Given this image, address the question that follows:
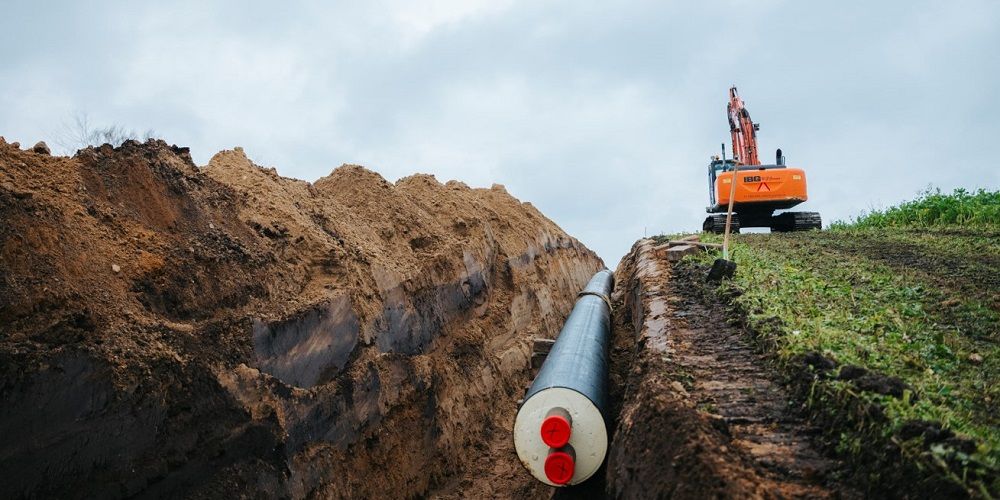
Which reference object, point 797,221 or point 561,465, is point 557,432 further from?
point 797,221

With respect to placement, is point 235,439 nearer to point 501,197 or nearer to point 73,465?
point 73,465

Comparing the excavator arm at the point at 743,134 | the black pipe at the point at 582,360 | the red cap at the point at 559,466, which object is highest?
the excavator arm at the point at 743,134

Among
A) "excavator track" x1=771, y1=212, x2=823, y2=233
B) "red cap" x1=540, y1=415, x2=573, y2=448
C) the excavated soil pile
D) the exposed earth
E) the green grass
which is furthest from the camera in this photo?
"excavator track" x1=771, y1=212, x2=823, y2=233

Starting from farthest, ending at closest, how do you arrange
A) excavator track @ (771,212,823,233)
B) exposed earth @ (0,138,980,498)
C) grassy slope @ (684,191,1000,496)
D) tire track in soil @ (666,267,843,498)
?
1. excavator track @ (771,212,823,233)
2. exposed earth @ (0,138,980,498)
3. tire track in soil @ (666,267,843,498)
4. grassy slope @ (684,191,1000,496)

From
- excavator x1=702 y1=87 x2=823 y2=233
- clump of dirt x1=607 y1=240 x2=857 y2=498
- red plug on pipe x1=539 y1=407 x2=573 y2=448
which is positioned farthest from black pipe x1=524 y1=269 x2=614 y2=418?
excavator x1=702 y1=87 x2=823 y2=233

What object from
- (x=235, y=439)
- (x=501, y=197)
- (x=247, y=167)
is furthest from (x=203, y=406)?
(x=501, y=197)

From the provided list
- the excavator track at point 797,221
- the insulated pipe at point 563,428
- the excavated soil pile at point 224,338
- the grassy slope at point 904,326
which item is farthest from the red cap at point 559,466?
the excavator track at point 797,221

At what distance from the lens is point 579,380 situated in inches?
235

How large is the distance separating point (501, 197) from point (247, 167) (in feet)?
26.5

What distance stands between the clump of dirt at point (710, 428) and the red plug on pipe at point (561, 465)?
0.45m

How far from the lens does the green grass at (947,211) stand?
15242 millimetres

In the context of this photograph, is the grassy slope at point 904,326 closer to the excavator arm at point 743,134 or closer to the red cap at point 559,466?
the red cap at point 559,466

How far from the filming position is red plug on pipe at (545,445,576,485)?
551 cm

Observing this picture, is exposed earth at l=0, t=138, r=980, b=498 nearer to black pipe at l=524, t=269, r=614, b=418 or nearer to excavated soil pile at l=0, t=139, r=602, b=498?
excavated soil pile at l=0, t=139, r=602, b=498
